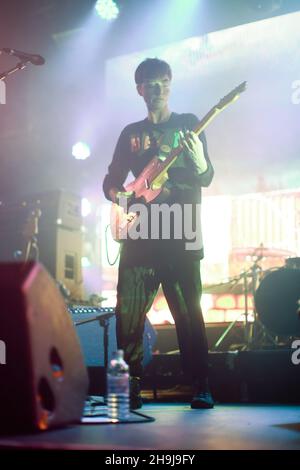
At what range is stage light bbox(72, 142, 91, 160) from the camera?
24.3ft

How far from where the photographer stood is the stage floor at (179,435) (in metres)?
1.93

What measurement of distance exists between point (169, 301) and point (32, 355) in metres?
1.73

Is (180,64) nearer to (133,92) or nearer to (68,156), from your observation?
(133,92)

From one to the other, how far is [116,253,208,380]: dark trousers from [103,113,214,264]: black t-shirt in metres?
0.07

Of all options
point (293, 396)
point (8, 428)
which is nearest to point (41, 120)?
point (293, 396)

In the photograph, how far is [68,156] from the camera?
7.84 metres

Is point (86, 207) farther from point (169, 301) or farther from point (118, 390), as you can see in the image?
point (118, 390)

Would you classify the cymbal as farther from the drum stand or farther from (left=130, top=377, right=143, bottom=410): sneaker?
(left=130, top=377, right=143, bottom=410): sneaker

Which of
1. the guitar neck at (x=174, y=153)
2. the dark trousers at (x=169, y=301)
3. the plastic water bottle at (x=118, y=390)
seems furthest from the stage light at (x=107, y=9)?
the plastic water bottle at (x=118, y=390)

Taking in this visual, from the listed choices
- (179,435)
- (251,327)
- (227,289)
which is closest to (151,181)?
(179,435)

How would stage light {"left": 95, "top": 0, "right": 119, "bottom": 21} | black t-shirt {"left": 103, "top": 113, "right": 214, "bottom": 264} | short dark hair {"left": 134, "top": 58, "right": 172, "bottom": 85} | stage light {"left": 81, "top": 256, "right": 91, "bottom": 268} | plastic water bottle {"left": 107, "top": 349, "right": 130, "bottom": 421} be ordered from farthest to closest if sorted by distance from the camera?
stage light {"left": 81, "top": 256, "right": 91, "bottom": 268}, stage light {"left": 95, "top": 0, "right": 119, "bottom": 21}, short dark hair {"left": 134, "top": 58, "right": 172, "bottom": 85}, black t-shirt {"left": 103, "top": 113, "right": 214, "bottom": 264}, plastic water bottle {"left": 107, "top": 349, "right": 130, "bottom": 421}

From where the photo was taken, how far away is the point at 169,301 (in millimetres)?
3645

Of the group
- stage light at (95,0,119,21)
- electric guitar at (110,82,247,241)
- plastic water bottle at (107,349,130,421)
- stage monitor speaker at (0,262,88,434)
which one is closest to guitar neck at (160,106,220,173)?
electric guitar at (110,82,247,241)

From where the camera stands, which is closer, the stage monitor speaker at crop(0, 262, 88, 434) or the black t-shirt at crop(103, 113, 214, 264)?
the stage monitor speaker at crop(0, 262, 88, 434)
